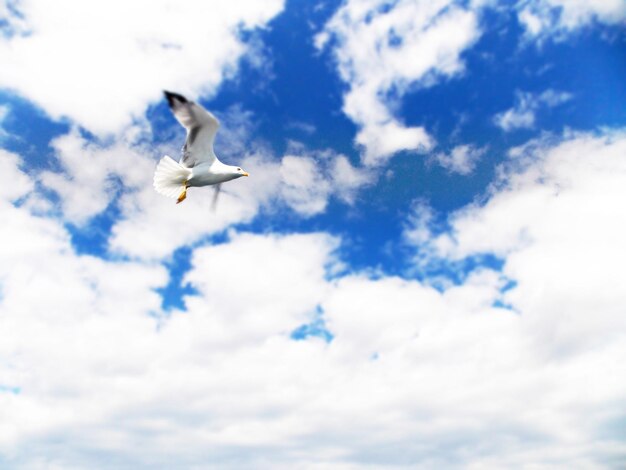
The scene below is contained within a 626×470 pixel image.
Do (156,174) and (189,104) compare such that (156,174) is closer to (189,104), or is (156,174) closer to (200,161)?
(200,161)

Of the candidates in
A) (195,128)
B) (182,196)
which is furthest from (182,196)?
(195,128)

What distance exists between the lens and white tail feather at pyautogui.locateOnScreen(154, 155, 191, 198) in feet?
114

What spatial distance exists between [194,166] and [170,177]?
1716 mm

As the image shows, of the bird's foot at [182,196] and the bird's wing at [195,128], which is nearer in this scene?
the bird's wing at [195,128]

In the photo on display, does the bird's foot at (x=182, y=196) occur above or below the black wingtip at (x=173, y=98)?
below

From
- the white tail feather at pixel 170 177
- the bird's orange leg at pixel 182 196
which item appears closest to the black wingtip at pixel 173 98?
the white tail feather at pixel 170 177

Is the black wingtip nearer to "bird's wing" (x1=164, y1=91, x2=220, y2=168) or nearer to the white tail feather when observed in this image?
"bird's wing" (x1=164, y1=91, x2=220, y2=168)

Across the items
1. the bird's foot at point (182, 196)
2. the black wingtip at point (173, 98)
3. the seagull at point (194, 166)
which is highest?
the black wingtip at point (173, 98)

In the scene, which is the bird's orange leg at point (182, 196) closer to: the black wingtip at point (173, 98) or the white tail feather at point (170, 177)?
the white tail feather at point (170, 177)

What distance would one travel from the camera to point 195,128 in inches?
1321

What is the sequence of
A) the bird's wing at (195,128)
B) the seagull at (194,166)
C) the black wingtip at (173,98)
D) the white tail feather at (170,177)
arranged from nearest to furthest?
the black wingtip at (173,98), the bird's wing at (195,128), the seagull at (194,166), the white tail feather at (170,177)

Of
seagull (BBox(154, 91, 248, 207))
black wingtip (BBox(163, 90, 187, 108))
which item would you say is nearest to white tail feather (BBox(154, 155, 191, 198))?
seagull (BBox(154, 91, 248, 207))

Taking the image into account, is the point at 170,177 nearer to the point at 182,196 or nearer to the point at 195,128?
the point at 182,196

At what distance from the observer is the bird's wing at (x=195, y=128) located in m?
32.4
